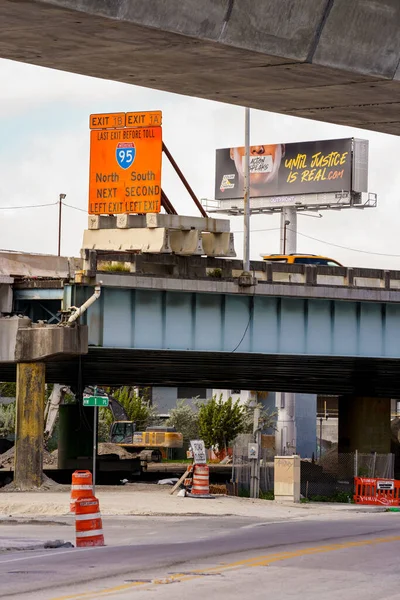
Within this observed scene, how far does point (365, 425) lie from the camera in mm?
61188

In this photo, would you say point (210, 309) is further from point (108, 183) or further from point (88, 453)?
point (88, 453)

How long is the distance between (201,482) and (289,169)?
249 feet

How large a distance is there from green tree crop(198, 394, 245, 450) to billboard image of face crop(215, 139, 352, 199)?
30174 mm

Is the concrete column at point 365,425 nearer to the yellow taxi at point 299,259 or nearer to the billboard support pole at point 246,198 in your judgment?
the billboard support pole at point 246,198

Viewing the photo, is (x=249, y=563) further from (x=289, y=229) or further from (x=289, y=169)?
(x=289, y=169)

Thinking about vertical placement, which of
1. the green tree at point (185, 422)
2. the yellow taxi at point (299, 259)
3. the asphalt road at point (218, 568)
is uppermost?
the yellow taxi at point (299, 259)

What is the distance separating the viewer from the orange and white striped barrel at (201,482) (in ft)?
118

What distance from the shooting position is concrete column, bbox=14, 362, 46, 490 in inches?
1517

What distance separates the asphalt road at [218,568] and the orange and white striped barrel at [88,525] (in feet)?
1.24

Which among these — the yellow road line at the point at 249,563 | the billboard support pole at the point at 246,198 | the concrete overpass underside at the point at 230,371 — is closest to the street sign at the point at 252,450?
the concrete overpass underside at the point at 230,371

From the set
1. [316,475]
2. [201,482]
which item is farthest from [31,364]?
[316,475]

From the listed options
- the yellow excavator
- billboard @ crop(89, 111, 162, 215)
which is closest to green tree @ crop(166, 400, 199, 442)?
the yellow excavator

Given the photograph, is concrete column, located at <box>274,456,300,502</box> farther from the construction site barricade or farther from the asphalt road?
the asphalt road

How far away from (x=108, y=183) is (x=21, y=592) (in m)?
32.9
